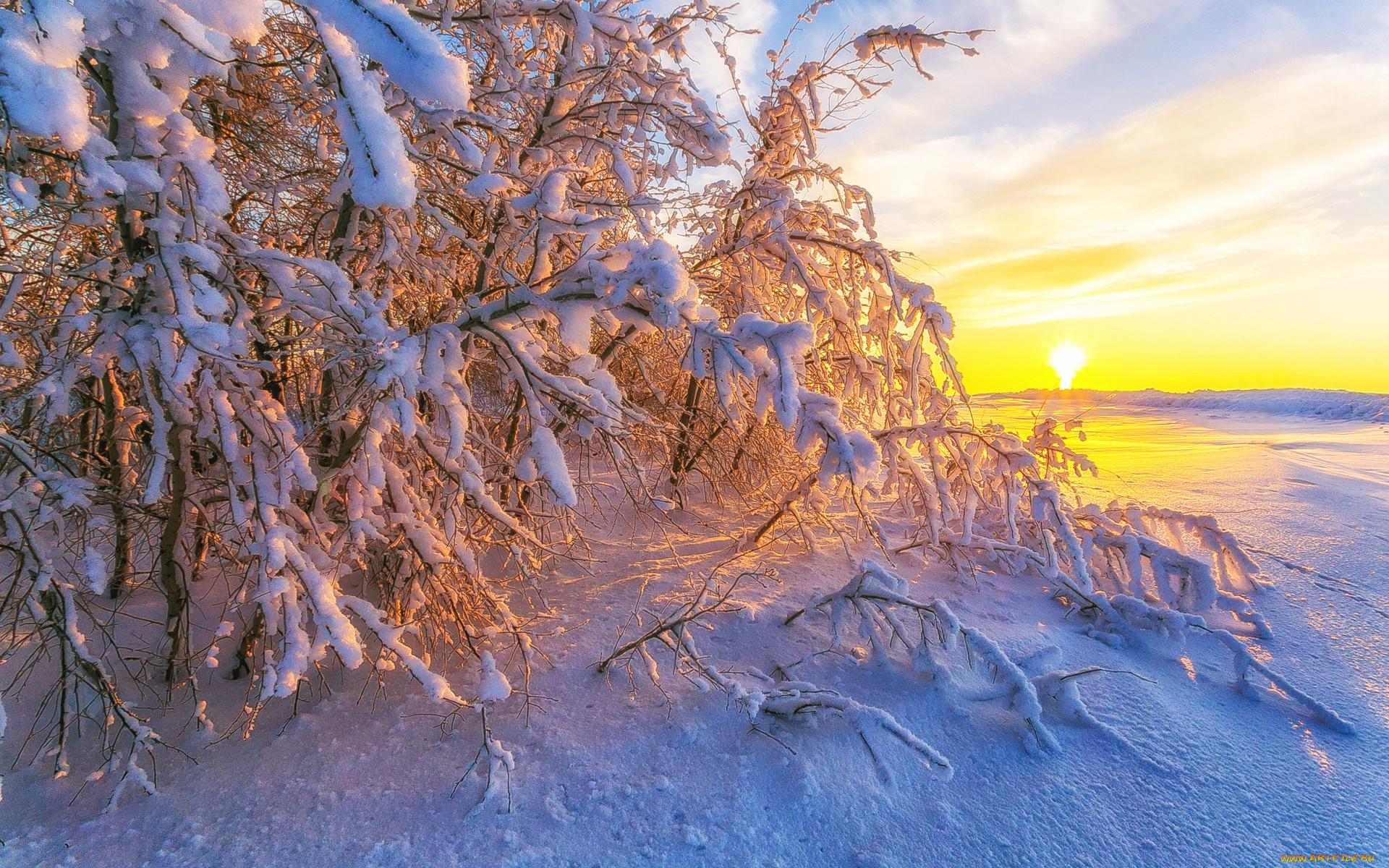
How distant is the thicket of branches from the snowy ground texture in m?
0.22

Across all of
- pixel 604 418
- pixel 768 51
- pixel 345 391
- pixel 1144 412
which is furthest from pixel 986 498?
pixel 1144 412

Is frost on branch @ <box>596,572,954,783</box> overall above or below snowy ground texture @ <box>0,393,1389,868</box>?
above

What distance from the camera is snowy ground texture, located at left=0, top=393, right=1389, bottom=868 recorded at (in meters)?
1.55

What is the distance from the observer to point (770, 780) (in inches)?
69.5

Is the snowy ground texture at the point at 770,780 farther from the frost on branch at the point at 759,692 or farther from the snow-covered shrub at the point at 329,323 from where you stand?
the snow-covered shrub at the point at 329,323

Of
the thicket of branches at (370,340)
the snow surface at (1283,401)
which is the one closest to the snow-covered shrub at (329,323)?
the thicket of branches at (370,340)

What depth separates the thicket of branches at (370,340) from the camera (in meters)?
1.42

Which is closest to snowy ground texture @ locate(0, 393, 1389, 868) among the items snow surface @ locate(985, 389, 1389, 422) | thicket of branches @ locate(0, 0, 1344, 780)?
thicket of branches @ locate(0, 0, 1344, 780)

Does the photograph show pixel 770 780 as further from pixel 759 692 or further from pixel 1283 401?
pixel 1283 401

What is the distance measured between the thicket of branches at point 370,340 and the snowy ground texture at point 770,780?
0.22 meters

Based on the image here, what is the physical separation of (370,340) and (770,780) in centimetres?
168

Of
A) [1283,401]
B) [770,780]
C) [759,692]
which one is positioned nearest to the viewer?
[770,780]

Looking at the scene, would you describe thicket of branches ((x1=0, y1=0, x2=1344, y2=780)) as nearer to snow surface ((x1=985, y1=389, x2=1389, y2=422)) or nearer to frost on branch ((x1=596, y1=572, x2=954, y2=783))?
frost on branch ((x1=596, y1=572, x2=954, y2=783))

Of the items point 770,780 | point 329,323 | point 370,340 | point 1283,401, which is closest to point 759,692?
point 770,780
